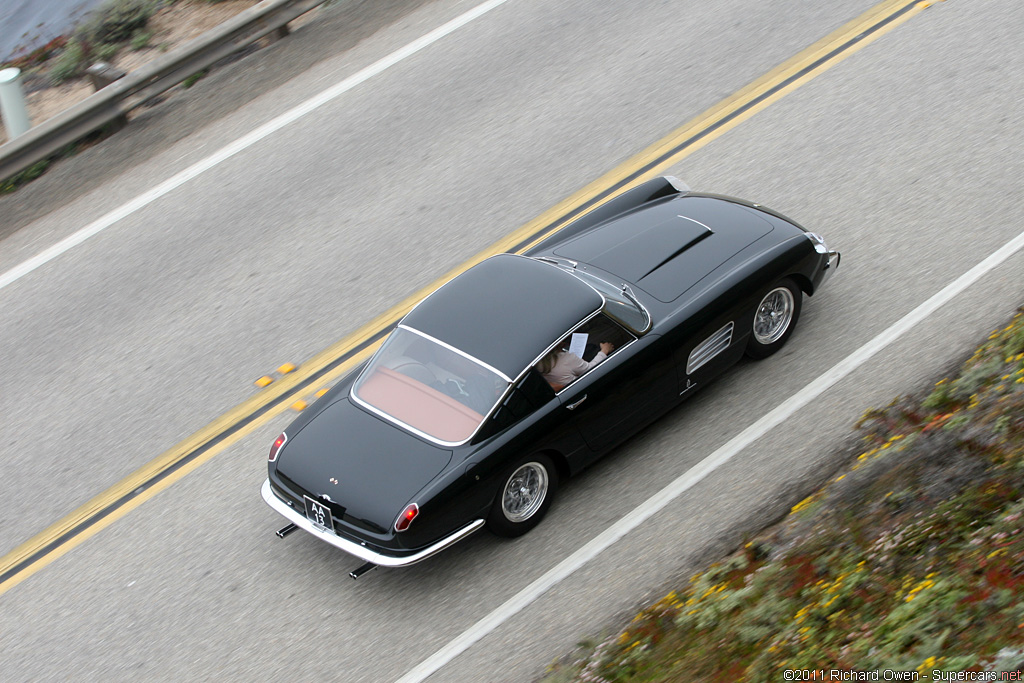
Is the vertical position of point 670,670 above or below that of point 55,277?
below

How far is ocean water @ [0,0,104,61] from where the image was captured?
56.3 feet

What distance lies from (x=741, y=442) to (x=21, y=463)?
576 centimetres

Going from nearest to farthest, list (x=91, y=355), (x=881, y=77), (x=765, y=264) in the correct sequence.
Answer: (x=765, y=264)
(x=91, y=355)
(x=881, y=77)

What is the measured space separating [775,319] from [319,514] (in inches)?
153

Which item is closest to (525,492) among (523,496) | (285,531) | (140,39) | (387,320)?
(523,496)

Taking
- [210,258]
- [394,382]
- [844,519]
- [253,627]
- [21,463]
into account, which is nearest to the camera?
[844,519]

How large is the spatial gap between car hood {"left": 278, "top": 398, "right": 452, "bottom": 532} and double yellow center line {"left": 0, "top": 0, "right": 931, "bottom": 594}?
52.7 inches

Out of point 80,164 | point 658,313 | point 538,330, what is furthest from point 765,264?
point 80,164

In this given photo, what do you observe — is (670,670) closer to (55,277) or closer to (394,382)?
(394,382)

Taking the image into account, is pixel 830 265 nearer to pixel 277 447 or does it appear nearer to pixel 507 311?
pixel 507 311

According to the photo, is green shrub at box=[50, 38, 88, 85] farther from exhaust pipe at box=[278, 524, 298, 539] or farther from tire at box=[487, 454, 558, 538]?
tire at box=[487, 454, 558, 538]

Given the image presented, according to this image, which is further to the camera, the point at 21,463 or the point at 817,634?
the point at 21,463

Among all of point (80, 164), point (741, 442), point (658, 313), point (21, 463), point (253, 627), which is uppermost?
point (80, 164)

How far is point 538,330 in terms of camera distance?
7238 millimetres
